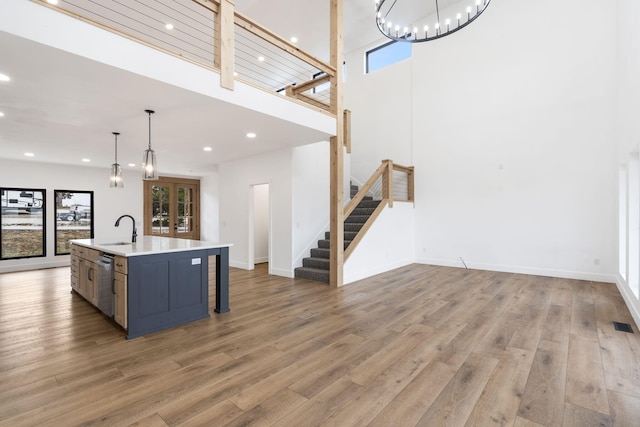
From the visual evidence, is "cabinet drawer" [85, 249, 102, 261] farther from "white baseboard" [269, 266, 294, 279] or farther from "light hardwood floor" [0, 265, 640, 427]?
"white baseboard" [269, 266, 294, 279]

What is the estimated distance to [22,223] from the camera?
24.3ft

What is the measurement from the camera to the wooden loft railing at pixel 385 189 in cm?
598

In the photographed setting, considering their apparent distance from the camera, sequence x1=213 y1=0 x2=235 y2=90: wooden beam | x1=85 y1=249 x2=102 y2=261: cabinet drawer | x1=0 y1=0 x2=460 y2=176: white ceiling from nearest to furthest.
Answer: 1. x1=0 y1=0 x2=460 y2=176: white ceiling
2. x1=213 y1=0 x2=235 y2=90: wooden beam
3. x1=85 y1=249 x2=102 y2=261: cabinet drawer

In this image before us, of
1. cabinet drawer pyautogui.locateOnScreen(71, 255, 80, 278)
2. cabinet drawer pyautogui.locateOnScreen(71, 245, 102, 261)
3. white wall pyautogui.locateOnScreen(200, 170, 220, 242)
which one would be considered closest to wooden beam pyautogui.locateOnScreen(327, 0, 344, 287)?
cabinet drawer pyautogui.locateOnScreen(71, 245, 102, 261)

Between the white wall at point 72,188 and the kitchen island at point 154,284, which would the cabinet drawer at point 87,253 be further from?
the white wall at point 72,188

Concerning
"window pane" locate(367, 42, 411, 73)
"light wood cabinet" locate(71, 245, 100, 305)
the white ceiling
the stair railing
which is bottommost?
"light wood cabinet" locate(71, 245, 100, 305)

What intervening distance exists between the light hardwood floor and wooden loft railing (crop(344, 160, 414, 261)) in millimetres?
1848

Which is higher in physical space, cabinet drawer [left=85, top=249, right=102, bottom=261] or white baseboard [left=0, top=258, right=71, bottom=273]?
cabinet drawer [left=85, top=249, right=102, bottom=261]

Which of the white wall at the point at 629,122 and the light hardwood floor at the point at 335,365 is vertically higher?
the white wall at the point at 629,122

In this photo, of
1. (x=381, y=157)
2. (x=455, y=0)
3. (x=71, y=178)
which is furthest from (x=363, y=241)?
(x=71, y=178)

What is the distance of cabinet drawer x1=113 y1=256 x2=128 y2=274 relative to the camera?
3270 mm

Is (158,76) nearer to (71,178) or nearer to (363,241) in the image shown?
(363,241)

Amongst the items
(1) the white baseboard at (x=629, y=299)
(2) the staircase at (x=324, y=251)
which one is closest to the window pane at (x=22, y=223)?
(2) the staircase at (x=324, y=251)

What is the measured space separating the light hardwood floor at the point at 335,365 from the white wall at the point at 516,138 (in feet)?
5.69
